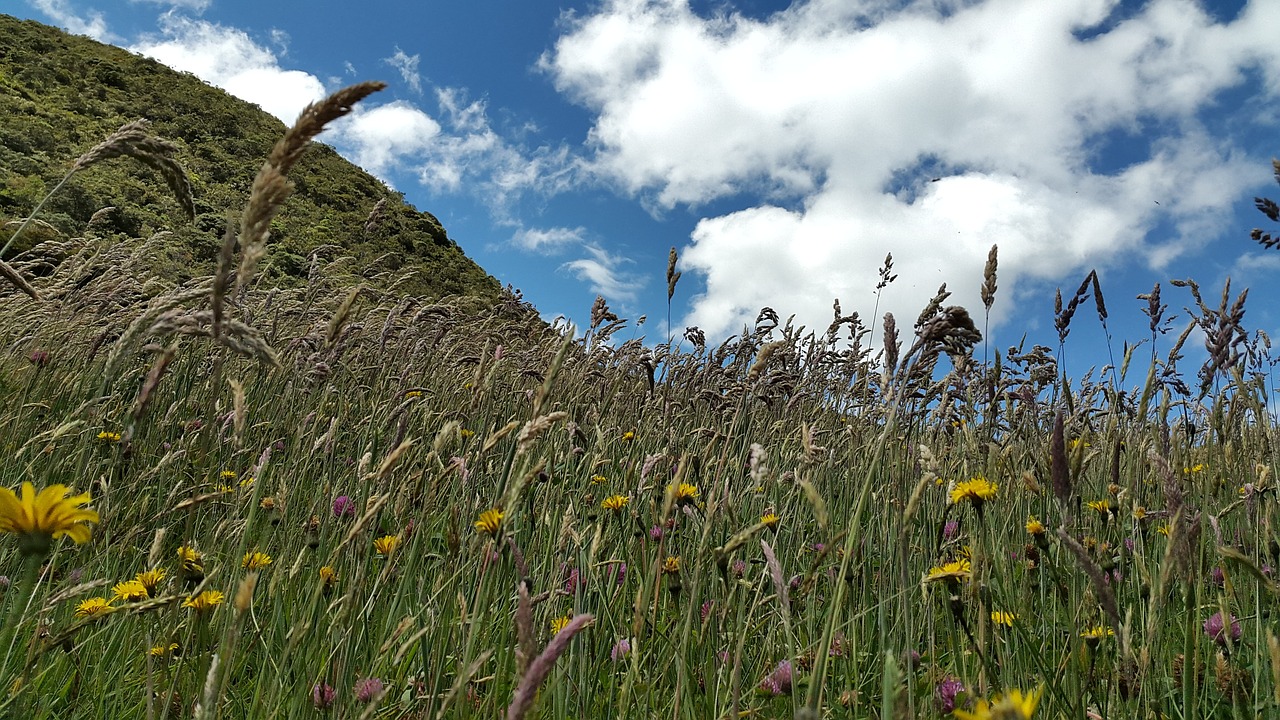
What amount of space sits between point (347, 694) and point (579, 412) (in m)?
1.90

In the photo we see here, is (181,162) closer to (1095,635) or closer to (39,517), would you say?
(39,517)

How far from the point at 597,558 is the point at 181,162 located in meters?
28.0

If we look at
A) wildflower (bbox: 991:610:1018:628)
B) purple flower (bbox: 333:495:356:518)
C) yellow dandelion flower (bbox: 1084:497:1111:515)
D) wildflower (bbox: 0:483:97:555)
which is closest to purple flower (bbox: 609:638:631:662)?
purple flower (bbox: 333:495:356:518)

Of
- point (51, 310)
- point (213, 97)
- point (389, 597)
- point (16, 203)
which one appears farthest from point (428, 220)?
point (389, 597)

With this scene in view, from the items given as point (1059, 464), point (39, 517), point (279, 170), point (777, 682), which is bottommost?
point (777, 682)

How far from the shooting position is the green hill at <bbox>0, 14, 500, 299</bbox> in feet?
62.4

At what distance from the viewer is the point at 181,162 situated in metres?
23.6

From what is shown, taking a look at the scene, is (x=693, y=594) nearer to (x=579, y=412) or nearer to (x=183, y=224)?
(x=579, y=412)

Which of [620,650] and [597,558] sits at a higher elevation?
[597,558]

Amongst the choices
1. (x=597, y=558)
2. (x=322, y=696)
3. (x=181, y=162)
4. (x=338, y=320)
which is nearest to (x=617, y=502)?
(x=597, y=558)

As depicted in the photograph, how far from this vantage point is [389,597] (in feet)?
6.81

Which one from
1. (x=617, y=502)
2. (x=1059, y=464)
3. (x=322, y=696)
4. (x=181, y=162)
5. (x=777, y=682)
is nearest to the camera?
(x=1059, y=464)

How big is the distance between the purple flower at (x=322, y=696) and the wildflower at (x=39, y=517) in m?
0.58

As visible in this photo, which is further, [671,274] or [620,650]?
[671,274]
